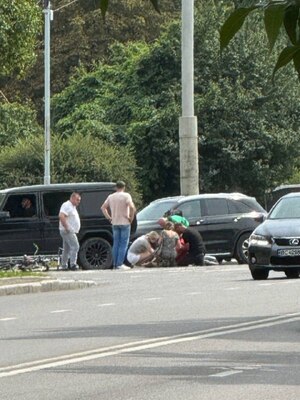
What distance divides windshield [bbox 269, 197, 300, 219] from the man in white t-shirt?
4996 millimetres

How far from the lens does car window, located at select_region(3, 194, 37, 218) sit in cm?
3092

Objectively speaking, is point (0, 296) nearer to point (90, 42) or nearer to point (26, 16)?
point (26, 16)

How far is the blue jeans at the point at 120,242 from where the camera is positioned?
30128mm

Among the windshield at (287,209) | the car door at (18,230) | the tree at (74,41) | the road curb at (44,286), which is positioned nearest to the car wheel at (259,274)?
the windshield at (287,209)

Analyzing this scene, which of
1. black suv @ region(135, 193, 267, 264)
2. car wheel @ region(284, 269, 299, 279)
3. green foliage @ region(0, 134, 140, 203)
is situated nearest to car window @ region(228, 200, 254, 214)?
black suv @ region(135, 193, 267, 264)

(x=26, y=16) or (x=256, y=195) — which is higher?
(x=26, y=16)

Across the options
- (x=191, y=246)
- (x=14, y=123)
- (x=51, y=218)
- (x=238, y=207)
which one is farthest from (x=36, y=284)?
(x=14, y=123)

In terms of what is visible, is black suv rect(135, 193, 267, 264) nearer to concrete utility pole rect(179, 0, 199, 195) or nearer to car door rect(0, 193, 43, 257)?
car door rect(0, 193, 43, 257)

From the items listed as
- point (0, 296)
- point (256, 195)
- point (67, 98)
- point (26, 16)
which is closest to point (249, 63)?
point (256, 195)

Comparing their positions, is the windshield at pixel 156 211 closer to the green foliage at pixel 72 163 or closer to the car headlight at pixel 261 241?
the car headlight at pixel 261 241

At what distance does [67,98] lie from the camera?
57.5 meters

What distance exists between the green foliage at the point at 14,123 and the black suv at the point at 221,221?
2290 cm

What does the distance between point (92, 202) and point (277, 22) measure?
27.0 m

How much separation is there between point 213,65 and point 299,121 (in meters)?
3.57
